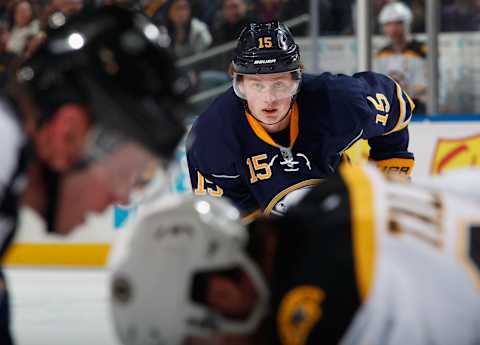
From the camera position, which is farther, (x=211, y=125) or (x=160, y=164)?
(x=211, y=125)

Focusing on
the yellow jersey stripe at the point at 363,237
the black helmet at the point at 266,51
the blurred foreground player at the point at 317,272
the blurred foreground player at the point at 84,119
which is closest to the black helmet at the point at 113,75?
the blurred foreground player at the point at 84,119

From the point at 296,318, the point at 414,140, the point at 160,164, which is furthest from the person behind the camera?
the point at 414,140

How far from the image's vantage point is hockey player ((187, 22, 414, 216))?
343cm

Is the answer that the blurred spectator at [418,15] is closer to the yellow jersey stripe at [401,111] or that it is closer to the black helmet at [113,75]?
the yellow jersey stripe at [401,111]

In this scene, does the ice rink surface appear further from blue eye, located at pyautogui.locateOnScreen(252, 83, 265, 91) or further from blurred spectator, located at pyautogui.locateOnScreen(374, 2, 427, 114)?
blurred spectator, located at pyautogui.locateOnScreen(374, 2, 427, 114)

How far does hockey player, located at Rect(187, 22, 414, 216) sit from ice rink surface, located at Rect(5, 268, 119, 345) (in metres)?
0.69

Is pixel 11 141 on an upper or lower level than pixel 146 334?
upper

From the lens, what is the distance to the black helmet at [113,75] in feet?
5.32

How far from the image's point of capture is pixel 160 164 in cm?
172

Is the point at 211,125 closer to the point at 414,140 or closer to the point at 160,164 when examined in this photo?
the point at 160,164

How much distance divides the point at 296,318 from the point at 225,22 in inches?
194

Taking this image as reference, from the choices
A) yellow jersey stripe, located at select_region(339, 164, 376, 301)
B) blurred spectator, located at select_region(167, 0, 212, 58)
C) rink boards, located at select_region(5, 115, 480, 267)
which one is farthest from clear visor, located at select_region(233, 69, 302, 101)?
blurred spectator, located at select_region(167, 0, 212, 58)

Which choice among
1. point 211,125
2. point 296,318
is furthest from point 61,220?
point 211,125

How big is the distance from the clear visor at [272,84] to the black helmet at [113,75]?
1.70 metres
